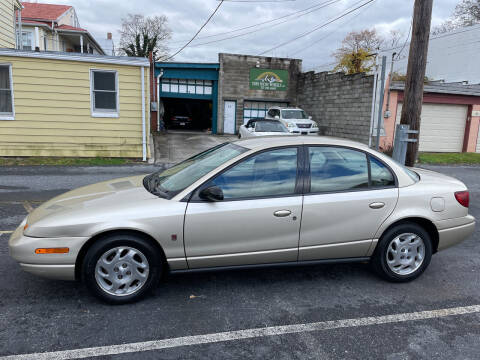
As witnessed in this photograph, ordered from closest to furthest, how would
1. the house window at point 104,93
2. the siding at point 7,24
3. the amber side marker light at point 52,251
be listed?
the amber side marker light at point 52,251
the house window at point 104,93
the siding at point 7,24

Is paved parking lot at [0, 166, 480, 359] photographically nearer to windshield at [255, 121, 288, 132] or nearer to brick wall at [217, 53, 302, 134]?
windshield at [255, 121, 288, 132]

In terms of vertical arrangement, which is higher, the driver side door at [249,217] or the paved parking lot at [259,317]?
the driver side door at [249,217]

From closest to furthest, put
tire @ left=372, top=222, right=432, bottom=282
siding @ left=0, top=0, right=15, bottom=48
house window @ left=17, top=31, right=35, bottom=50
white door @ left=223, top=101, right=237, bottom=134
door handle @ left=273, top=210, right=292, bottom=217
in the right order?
door handle @ left=273, top=210, right=292, bottom=217 < tire @ left=372, top=222, right=432, bottom=282 < siding @ left=0, top=0, right=15, bottom=48 < house window @ left=17, top=31, right=35, bottom=50 < white door @ left=223, top=101, right=237, bottom=134

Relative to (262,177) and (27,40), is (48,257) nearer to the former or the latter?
(262,177)

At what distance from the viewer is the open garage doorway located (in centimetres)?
2695

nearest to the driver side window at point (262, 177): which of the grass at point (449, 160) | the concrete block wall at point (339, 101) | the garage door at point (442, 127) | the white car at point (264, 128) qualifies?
the grass at point (449, 160)

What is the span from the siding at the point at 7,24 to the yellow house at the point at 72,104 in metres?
5.17

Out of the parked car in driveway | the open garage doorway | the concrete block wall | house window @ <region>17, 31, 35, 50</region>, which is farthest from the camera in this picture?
the open garage doorway

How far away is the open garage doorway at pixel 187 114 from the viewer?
26953mm

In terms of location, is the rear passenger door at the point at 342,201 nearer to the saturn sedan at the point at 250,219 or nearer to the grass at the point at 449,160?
the saturn sedan at the point at 250,219

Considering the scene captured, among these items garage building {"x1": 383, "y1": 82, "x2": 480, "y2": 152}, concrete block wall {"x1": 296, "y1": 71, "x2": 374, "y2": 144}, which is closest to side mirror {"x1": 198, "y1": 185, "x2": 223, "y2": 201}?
garage building {"x1": 383, "y1": 82, "x2": 480, "y2": 152}

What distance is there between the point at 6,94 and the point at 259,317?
12.1 m

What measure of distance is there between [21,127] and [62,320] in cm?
1089

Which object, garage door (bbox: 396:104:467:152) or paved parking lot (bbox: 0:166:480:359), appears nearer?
paved parking lot (bbox: 0:166:480:359)
